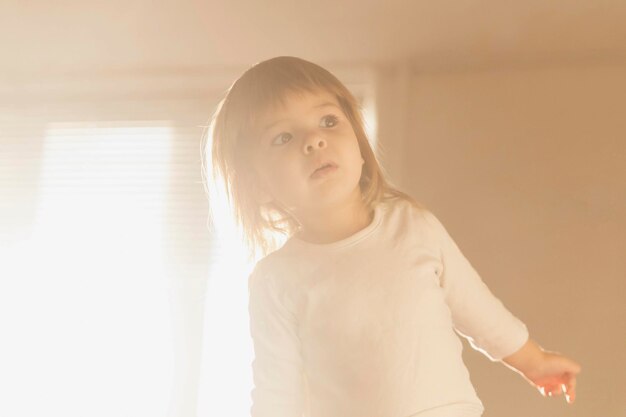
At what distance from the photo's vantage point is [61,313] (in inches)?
71.0

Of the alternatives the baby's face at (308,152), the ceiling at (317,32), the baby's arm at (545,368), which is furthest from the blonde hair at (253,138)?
the ceiling at (317,32)

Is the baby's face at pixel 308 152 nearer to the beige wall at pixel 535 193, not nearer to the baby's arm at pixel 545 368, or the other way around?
the baby's arm at pixel 545 368

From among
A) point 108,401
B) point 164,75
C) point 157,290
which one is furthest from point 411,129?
point 108,401

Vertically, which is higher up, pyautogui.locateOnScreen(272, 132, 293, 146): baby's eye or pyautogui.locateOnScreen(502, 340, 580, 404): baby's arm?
pyautogui.locateOnScreen(272, 132, 293, 146): baby's eye

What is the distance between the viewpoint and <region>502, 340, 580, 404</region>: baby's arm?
0.96 meters

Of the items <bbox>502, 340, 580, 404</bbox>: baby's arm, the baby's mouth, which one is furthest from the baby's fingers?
the baby's mouth

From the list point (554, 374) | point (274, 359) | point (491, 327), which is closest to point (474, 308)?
point (491, 327)

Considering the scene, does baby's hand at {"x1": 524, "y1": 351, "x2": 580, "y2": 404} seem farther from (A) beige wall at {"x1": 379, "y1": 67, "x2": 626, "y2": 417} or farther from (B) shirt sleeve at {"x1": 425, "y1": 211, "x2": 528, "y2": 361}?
(A) beige wall at {"x1": 379, "y1": 67, "x2": 626, "y2": 417}

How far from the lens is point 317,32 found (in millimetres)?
1504

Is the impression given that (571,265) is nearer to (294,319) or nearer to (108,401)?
(294,319)

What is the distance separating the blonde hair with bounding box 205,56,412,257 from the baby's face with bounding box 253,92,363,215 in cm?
2

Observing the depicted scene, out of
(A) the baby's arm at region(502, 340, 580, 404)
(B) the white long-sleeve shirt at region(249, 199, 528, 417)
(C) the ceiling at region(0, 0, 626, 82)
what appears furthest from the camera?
(C) the ceiling at region(0, 0, 626, 82)

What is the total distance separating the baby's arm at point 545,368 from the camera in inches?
37.9

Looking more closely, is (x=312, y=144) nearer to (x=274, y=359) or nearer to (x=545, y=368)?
(x=274, y=359)
